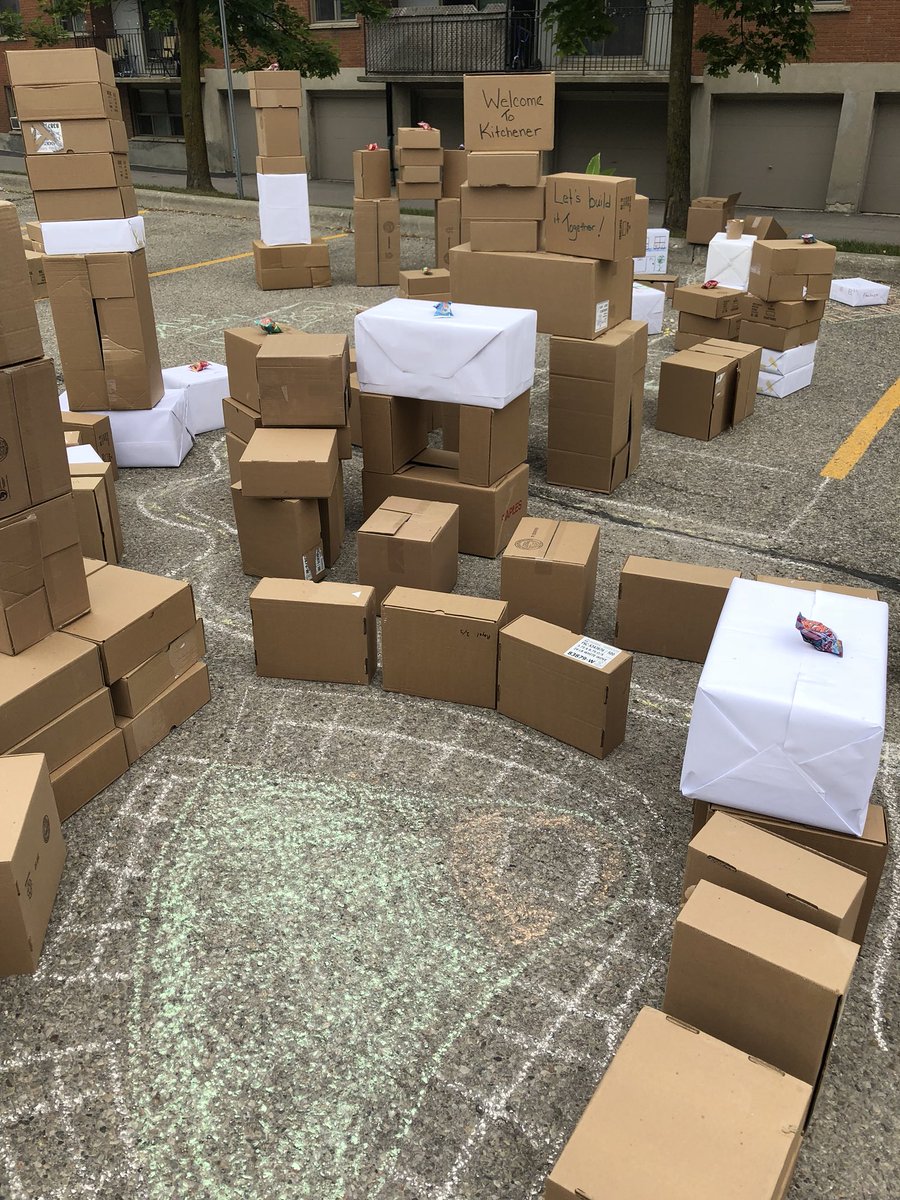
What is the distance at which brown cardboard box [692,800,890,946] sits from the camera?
9.16ft

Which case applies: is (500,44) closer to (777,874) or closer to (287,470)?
(287,470)

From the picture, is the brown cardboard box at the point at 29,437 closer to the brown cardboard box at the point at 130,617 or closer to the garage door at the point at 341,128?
the brown cardboard box at the point at 130,617

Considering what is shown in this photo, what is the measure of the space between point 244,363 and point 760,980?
167 inches

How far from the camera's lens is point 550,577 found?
168 inches

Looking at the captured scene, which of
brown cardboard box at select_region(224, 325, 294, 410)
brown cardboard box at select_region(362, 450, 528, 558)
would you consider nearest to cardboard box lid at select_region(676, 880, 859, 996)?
brown cardboard box at select_region(362, 450, 528, 558)

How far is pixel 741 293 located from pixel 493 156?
9.13ft

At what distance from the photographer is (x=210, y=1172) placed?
228 cm

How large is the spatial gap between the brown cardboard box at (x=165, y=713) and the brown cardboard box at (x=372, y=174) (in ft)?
30.5

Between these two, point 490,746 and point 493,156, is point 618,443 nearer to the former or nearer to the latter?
point 493,156

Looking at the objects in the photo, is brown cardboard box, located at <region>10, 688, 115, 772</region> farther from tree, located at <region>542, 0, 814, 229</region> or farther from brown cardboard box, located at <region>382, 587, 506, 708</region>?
tree, located at <region>542, 0, 814, 229</region>

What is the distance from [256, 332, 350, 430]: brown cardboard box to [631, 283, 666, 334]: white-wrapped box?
4739mm

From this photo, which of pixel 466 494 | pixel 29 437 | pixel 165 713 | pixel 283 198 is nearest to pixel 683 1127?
pixel 165 713

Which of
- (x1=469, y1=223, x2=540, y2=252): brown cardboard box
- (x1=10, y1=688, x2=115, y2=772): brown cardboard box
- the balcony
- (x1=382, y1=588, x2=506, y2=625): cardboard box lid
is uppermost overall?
the balcony

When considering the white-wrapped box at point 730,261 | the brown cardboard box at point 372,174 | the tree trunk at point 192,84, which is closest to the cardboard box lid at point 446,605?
the white-wrapped box at point 730,261
